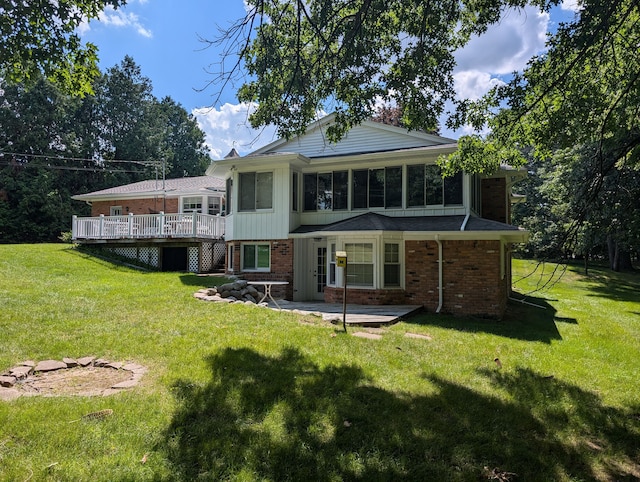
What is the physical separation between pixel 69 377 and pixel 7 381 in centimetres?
60

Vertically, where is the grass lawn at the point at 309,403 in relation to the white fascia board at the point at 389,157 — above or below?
below

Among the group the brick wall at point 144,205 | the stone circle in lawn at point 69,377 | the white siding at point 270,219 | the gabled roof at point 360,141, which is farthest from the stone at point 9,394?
the brick wall at point 144,205

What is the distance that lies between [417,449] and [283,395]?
1.60 meters

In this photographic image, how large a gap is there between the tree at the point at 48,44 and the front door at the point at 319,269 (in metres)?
9.08

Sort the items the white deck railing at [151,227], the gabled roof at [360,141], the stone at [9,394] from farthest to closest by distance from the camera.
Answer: the white deck railing at [151,227], the gabled roof at [360,141], the stone at [9,394]

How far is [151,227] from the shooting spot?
19594mm

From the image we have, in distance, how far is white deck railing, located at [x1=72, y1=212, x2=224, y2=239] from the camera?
62.3ft

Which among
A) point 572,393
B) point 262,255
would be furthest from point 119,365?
point 262,255

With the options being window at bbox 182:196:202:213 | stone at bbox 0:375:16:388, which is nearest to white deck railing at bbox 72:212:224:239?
window at bbox 182:196:202:213

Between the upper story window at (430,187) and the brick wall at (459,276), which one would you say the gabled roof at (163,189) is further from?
the brick wall at (459,276)

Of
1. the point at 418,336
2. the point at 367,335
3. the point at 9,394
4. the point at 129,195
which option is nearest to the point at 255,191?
the point at 367,335

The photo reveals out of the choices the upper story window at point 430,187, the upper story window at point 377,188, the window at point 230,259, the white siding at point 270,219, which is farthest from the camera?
the window at point 230,259

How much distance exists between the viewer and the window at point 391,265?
12.1 metres

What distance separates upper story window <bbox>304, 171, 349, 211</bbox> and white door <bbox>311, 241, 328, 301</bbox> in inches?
53.0
